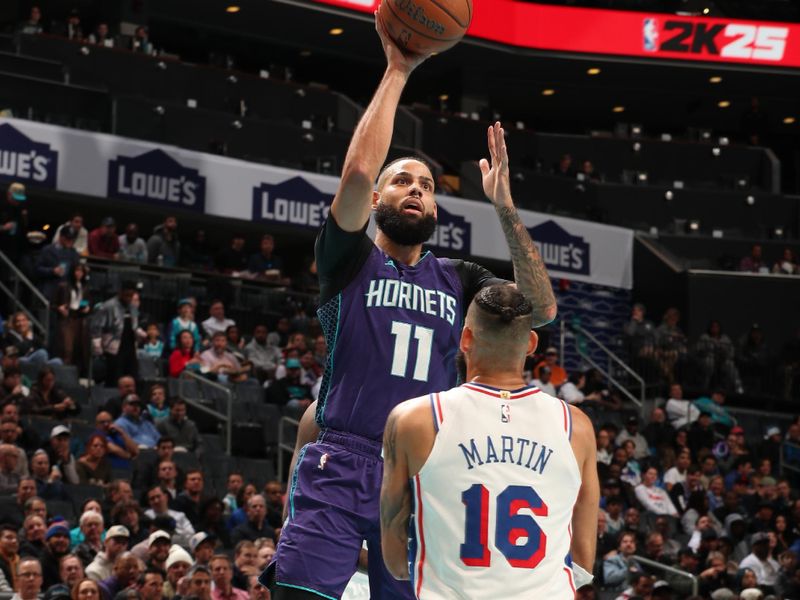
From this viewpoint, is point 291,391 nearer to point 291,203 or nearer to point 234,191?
point 234,191

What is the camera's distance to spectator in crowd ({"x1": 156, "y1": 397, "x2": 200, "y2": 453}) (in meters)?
14.9

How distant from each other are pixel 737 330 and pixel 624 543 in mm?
11853

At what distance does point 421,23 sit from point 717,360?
61.2 feet

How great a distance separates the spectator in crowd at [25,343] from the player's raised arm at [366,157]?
10.9m

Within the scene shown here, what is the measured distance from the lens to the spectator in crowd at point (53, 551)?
10.9 m

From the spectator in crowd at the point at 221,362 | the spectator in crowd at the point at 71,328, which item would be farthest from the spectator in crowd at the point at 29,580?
the spectator in crowd at the point at 221,362

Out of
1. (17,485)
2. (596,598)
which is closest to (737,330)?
(596,598)

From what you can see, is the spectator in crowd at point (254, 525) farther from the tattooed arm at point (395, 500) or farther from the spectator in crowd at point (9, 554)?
the tattooed arm at point (395, 500)

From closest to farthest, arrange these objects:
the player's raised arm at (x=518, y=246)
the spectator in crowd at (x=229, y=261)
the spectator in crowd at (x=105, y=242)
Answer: the player's raised arm at (x=518, y=246)
the spectator in crowd at (x=105, y=242)
the spectator in crowd at (x=229, y=261)

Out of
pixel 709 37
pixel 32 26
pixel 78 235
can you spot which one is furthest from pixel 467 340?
pixel 709 37

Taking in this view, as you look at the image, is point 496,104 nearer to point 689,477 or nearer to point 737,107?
point 737,107

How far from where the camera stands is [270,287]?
68.0ft

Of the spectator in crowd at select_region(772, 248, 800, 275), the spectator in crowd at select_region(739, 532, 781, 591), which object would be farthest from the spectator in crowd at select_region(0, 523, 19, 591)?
the spectator in crowd at select_region(772, 248, 800, 275)

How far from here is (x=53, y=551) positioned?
1109cm
